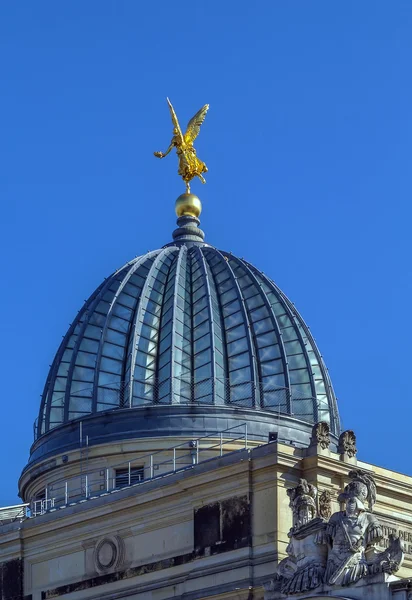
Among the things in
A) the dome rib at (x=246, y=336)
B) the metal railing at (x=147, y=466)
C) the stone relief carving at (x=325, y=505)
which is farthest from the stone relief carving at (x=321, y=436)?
the dome rib at (x=246, y=336)

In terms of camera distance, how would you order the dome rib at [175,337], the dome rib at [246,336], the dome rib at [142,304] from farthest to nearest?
the dome rib at [142,304] → the dome rib at [175,337] → the dome rib at [246,336]

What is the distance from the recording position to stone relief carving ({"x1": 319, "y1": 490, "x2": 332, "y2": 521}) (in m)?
48.8

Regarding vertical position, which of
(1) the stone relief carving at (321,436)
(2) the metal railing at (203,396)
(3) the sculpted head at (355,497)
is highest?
(2) the metal railing at (203,396)

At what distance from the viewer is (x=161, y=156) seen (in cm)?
6944

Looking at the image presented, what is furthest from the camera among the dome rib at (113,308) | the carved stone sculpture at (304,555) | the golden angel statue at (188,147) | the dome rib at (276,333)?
the golden angel statue at (188,147)

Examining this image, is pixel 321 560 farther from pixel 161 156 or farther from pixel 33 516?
pixel 161 156

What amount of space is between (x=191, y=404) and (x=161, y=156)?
13641 millimetres

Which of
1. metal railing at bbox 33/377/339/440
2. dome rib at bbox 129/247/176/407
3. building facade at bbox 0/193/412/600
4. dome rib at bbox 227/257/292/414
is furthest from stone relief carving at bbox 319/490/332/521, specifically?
dome rib at bbox 129/247/176/407

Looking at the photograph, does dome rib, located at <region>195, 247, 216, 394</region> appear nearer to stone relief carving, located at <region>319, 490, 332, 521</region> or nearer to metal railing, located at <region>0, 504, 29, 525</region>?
metal railing, located at <region>0, 504, 29, 525</region>

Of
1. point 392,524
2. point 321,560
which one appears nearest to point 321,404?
point 392,524

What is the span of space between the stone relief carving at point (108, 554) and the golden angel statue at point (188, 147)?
20.9m

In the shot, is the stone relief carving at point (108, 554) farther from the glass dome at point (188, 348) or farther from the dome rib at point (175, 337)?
the dome rib at point (175, 337)

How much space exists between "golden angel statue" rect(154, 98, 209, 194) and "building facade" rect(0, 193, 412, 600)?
139 centimetres

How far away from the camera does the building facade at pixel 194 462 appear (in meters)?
45.7
